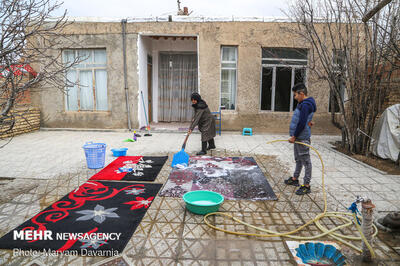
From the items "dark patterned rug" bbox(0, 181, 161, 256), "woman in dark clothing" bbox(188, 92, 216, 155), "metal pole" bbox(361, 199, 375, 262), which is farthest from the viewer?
"woman in dark clothing" bbox(188, 92, 216, 155)

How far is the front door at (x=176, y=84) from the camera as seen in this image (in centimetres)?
1203

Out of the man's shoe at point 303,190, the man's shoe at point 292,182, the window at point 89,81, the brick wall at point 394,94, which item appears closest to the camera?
the man's shoe at point 303,190

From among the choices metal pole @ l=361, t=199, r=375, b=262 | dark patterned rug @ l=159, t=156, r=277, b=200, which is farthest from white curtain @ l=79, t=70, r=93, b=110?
metal pole @ l=361, t=199, r=375, b=262

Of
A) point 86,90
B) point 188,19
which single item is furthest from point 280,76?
point 86,90

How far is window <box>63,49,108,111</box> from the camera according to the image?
10269 millimetres

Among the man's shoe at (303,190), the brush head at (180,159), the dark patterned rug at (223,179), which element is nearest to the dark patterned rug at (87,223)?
the dark patterned rug at (223,179)

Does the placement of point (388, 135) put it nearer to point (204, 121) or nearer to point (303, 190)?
point (303, 190)

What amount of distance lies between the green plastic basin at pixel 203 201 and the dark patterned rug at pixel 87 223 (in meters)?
0.61

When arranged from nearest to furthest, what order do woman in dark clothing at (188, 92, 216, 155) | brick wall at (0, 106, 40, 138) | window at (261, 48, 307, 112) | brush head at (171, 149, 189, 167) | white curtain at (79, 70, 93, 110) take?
brush head at (171, 149, 189, 167) → woman in dark clothing at (188, 92, 216, 155) → brick wall at (0, 106, 40, 138) → window at (261, 48, 307, 112) → white curtain at (79, 70, 93, 110)

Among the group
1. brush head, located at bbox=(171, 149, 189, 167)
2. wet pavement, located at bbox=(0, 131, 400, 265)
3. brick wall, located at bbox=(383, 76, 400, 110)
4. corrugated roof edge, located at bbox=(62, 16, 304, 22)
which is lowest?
wet pavement, located at bbox=(0, 131, 400, 265)

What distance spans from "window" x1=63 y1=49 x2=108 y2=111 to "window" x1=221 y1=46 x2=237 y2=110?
461cm

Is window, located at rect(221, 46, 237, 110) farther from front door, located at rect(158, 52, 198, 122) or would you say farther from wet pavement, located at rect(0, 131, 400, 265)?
wet pavement, located at rect(0, 131, 400, 265)

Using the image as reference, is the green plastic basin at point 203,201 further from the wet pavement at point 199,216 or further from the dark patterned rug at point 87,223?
the dark patterned rug at point 87,223

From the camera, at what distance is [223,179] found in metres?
4.93
